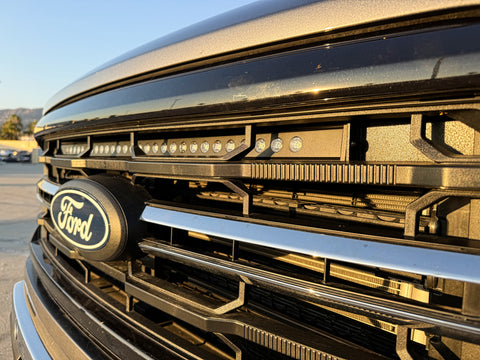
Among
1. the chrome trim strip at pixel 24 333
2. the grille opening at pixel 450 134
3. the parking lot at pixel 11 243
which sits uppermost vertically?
the grille opening at pixel 450 134

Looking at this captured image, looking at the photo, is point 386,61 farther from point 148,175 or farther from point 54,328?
point 54,328

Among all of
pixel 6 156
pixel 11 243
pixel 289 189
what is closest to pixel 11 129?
pixel 6 156

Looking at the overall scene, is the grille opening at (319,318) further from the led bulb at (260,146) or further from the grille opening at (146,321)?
the led bulb at (260,146)

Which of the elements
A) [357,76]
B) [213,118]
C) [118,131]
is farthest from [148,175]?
[357,76]

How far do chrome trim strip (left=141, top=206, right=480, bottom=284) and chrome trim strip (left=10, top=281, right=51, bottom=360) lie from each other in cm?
99

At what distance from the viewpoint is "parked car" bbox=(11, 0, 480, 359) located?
2.43ft

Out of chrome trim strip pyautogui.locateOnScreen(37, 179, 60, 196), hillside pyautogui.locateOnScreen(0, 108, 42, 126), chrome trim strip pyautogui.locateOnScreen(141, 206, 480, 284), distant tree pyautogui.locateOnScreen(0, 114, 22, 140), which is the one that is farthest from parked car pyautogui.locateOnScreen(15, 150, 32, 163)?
hillside pyautogui.locateOnScreen(0, 108, 42, 126)

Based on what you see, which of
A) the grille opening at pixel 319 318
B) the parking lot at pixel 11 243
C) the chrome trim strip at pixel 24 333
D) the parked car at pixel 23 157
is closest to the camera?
the grille opening at pixel 319 318

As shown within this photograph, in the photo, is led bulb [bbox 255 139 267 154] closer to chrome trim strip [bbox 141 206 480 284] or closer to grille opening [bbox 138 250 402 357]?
chrome trim strip [bbox 141 206 480 284]

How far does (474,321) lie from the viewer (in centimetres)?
69

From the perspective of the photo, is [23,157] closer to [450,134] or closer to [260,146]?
[260,146]

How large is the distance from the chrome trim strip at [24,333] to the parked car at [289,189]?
0.02 metres

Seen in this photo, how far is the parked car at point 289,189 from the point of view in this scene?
739 mm

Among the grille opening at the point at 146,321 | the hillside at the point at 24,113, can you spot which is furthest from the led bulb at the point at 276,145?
the hillside at the point at 24,113
